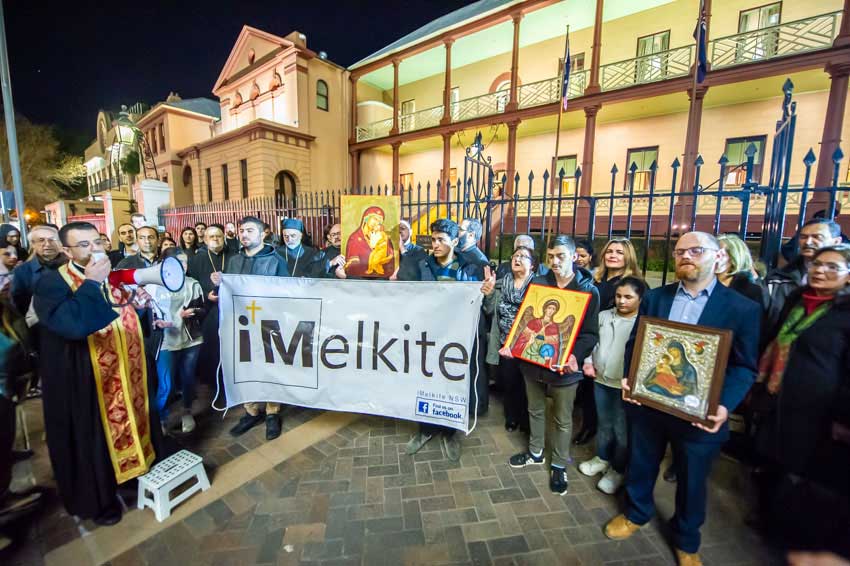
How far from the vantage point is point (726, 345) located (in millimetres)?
1827

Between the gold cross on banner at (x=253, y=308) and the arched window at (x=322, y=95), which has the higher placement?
the arched window at (x=322, y=95)

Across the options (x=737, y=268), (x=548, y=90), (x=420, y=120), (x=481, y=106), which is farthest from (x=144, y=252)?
(x=420, y=120)

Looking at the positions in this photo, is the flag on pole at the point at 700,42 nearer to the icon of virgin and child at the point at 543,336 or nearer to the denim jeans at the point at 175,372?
the icon of virgin and child at the point at 543,336

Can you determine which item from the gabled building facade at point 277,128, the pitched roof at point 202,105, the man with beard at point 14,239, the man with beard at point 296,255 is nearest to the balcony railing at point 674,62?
the gabled building facade at point 277,128

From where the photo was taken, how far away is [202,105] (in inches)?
1046

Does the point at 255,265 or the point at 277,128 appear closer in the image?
the point at 255,265

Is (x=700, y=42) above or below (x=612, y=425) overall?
above

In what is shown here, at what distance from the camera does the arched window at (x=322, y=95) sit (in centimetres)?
1820

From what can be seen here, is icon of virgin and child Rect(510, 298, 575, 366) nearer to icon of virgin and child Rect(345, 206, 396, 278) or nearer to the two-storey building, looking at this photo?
icon of virgin and child Rect(345, 206, 396, 278)

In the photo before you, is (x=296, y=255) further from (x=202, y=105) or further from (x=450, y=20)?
(x=202, y=105)

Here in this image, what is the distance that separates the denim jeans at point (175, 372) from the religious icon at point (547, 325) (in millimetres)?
3331

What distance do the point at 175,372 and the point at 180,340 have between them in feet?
1.40

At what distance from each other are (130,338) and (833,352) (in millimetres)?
4375

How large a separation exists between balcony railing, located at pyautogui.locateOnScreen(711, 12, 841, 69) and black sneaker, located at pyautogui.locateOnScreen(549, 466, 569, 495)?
14179mm
